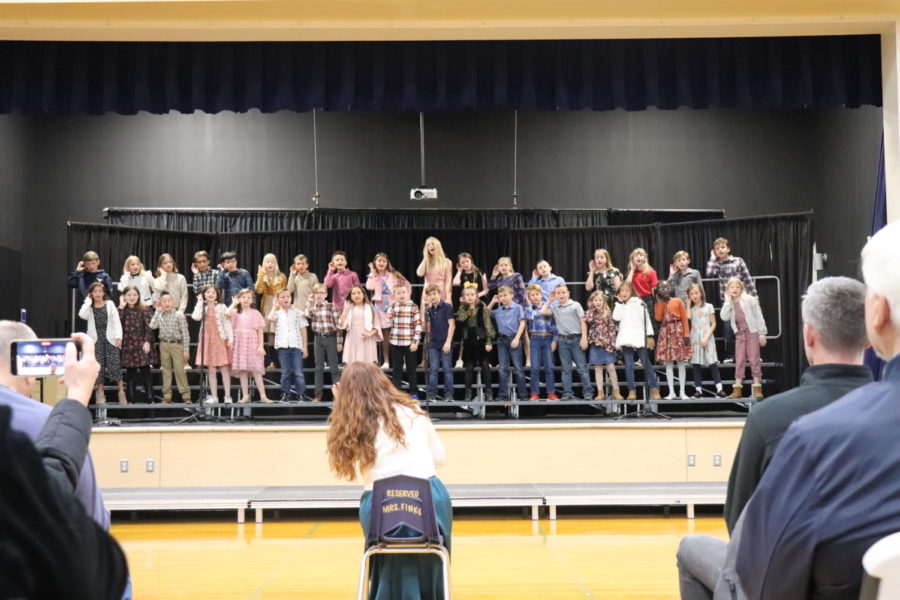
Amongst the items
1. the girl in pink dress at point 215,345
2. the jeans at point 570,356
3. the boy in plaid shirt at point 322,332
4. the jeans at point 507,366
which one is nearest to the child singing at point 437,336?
the jeans at point 507,366

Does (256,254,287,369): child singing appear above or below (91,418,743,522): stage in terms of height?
above

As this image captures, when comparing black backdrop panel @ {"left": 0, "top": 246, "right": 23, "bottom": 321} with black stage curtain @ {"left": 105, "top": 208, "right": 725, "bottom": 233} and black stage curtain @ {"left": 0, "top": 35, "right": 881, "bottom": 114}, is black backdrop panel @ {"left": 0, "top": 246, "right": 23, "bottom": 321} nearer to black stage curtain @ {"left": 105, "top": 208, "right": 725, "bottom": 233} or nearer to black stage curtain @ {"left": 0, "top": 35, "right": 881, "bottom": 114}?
black stage curtain @ {"left": 105, "top": 208, "right": 725, "bottom": 233}

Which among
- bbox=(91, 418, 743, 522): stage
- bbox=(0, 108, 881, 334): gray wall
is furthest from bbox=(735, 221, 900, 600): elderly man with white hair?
bbox=(0, 108, 881, 334): gray wall

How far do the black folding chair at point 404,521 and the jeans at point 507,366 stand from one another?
5.89 metres

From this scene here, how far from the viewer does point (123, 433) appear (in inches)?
310

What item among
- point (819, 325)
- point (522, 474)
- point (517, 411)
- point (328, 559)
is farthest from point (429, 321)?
point (819, 325)

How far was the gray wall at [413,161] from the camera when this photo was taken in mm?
13156

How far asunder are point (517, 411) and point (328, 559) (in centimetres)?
376

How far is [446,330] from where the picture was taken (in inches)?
371

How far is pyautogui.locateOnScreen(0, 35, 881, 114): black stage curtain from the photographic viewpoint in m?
6.49

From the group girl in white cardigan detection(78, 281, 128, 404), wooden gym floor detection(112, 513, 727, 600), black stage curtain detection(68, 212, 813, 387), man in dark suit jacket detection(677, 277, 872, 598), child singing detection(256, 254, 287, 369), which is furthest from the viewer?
black stage curtain detection(68, 212, 813, 387)

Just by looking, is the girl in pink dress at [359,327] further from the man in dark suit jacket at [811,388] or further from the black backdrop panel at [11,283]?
the man in dark suit jacket at [811,388]

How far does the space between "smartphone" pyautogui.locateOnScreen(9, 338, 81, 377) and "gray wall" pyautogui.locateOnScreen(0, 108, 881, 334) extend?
37.9 ft

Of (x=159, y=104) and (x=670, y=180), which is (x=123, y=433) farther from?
(x=670, y=180)
